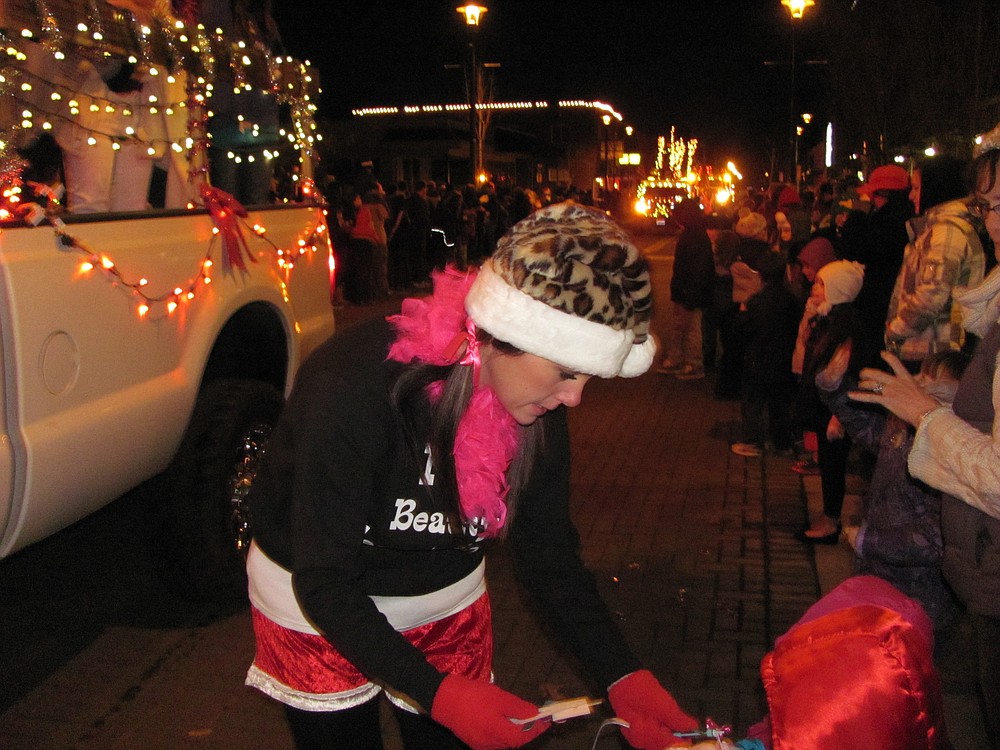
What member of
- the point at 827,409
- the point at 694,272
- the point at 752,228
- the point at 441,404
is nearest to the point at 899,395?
the point at 441,404

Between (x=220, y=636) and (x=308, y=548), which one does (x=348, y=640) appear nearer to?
(x=308, y=548)

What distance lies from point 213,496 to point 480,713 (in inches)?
106

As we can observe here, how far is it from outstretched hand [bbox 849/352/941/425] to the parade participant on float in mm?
1074

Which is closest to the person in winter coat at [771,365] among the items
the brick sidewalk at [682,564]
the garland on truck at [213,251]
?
the brick sidewalk at [682,564]

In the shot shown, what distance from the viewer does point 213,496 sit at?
14.1ft

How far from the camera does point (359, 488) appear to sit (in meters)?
2.01

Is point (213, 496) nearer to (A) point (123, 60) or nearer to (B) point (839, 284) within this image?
(A) point (123, 60)

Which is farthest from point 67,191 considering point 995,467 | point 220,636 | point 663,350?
point 663,350

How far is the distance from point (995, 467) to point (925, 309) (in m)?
3.16

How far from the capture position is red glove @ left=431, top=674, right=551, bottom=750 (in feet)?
6.15

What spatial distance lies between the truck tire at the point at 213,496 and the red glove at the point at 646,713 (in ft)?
8.45

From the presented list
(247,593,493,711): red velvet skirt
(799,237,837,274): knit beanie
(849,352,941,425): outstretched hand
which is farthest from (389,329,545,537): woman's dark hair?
(799,237,837,274): knit beanie

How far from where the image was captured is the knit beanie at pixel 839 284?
5312 mm

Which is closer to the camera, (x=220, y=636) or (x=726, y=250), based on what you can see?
(x=220, y=636)
